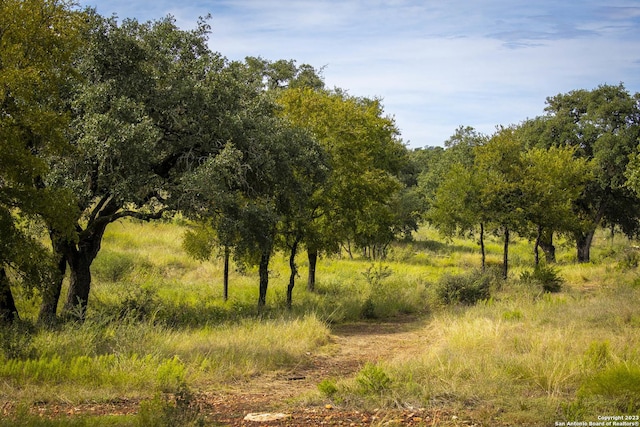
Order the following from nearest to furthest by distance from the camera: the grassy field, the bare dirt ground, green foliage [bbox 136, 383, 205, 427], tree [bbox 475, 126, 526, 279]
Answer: green foliage [bbox 136, 383, 205, 427] → the bare dirt ground → the grassy field → tree [bbox 475, 126, 526, 279]

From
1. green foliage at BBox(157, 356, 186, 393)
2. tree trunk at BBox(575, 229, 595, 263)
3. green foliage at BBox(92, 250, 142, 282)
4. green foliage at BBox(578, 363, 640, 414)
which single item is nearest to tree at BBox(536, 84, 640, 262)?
tree trunk at BBox(575, 229, 595, 263)

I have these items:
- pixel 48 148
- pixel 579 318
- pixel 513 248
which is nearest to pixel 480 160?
pixel 579 318

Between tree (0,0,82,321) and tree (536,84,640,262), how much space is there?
3146cm

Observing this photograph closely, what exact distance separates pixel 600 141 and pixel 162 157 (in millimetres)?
30510

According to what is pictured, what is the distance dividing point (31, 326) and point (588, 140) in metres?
36.2

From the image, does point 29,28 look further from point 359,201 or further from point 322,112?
point 359,201

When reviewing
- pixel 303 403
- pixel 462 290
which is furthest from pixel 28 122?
pixel 462 290

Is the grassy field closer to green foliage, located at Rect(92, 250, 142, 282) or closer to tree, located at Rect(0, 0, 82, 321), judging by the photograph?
tree, located at Rect(0, 0, 82, 321)

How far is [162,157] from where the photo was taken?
14367 millimetres

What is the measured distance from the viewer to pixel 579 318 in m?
12.7

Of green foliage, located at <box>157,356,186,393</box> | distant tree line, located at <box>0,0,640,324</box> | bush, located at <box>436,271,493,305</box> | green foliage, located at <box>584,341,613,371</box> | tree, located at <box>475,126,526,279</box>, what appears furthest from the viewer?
tree, located at <box>475,126,526,279</box>

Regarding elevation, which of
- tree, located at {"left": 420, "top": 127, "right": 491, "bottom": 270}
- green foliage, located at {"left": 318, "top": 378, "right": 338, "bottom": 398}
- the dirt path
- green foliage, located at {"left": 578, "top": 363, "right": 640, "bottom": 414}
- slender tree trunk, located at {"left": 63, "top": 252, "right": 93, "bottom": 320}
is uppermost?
tree, located at {"left": 420, "top": 127, "right": 491, "bottom": 270}

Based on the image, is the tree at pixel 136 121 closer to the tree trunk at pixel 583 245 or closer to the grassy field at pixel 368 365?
the grassy field at pixel 368 365

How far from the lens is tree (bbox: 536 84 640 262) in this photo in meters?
35.1
